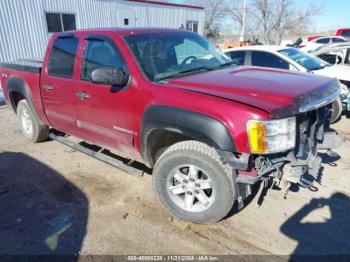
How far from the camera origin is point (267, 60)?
6816 mm

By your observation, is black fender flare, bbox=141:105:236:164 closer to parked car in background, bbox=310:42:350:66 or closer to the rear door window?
the rear door window

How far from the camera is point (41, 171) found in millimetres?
4398

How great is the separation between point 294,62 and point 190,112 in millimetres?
4690

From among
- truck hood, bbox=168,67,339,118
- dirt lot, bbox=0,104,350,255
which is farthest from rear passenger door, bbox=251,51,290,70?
truck hood, bbox=168,67,339,118

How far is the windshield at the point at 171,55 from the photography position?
3.27m

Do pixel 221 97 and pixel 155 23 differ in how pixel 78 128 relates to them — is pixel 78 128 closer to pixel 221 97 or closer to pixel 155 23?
pixel 221 97

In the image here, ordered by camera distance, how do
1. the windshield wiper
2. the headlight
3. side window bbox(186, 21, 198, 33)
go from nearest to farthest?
the headlight
the windshield wiper
side window bbox(186, 21, 198, 33)

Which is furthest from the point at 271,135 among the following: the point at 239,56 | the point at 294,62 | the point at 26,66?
the point at 239,56

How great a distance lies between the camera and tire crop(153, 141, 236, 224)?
2.72m

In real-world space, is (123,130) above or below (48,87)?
below

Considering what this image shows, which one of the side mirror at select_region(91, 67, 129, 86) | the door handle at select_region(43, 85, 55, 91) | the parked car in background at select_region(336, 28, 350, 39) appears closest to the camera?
the side mirror at select_region(91, 67, 129, 86)

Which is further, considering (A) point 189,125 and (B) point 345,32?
(B) point 345,32

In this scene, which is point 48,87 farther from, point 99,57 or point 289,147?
point 289,147

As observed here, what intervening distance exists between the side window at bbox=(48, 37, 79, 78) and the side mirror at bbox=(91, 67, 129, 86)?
1.05 meters
